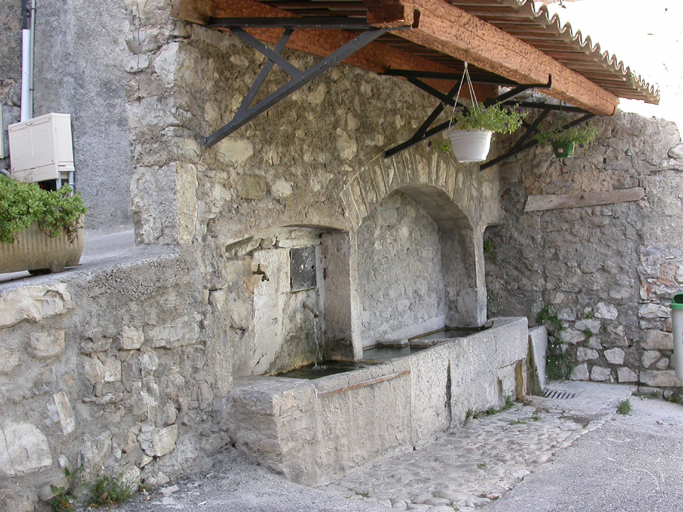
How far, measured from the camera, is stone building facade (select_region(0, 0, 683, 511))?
315 centimetres

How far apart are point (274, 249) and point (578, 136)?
3.69 metres

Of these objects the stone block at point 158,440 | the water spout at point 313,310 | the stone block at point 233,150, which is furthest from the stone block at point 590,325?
the stone block at point 158,440

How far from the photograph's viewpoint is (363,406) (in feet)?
14.1

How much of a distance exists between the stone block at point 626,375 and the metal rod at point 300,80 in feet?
16.4

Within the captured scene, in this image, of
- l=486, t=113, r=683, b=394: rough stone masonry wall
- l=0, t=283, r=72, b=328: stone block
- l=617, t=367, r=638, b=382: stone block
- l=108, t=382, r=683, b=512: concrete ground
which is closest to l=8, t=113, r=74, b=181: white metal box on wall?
l=0, t=283, r=72, b=328: stone block

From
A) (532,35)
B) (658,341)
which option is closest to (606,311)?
(658,341)

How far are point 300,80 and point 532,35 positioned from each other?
5.92 ft

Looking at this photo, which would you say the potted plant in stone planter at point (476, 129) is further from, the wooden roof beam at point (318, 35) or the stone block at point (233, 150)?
the stone block at point (233, 150)

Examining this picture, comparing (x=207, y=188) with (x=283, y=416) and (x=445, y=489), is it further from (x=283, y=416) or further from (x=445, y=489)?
(x=445, y=489)

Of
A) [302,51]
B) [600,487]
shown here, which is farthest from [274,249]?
[600,487]

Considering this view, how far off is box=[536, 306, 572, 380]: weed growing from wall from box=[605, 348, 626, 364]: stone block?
416 millimetres

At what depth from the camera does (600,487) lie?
13.5 ft

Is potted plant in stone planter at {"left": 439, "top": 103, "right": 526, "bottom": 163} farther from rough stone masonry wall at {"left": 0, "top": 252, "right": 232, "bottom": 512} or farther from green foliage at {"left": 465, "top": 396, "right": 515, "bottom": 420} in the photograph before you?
rough stone masonry wall at {"left": 0, "top": 252, "right": 232, "bottom": 512}

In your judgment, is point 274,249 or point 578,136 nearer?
point 274,249
